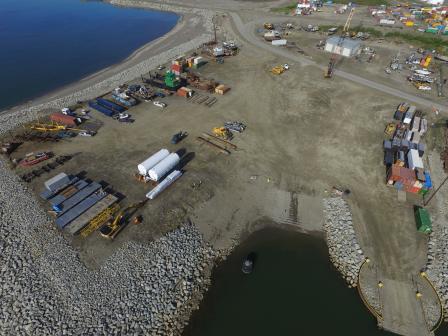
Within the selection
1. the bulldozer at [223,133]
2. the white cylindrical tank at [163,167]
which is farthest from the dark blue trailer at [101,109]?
the bulldozer at [223,133]

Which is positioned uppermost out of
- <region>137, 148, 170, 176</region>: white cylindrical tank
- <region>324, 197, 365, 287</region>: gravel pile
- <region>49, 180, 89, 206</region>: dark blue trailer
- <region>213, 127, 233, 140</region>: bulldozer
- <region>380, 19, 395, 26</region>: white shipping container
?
<region>380, 19, 395, 26</region>: white shipping container

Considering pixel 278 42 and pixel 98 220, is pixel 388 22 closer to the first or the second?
pixel 278 42

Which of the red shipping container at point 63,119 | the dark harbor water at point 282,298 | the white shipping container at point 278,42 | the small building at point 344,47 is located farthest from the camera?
the white shipping container at point 278,42

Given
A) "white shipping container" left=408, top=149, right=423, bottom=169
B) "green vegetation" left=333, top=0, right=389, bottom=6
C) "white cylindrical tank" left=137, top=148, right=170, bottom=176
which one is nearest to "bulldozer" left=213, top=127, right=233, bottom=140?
"white cylindrical tank" left=137, top=148, right=170, bottom=176

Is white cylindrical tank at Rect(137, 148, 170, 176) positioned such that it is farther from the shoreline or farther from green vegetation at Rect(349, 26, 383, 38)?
green vegetation at Rect(349, 26, 383, 38)

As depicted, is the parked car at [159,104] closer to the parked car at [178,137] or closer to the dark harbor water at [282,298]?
the parked car at [178,137]

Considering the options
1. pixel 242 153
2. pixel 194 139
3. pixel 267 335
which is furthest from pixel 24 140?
pixel 267 335

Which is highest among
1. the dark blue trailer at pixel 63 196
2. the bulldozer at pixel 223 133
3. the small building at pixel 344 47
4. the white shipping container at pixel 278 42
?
the small building at pixel 344 47
